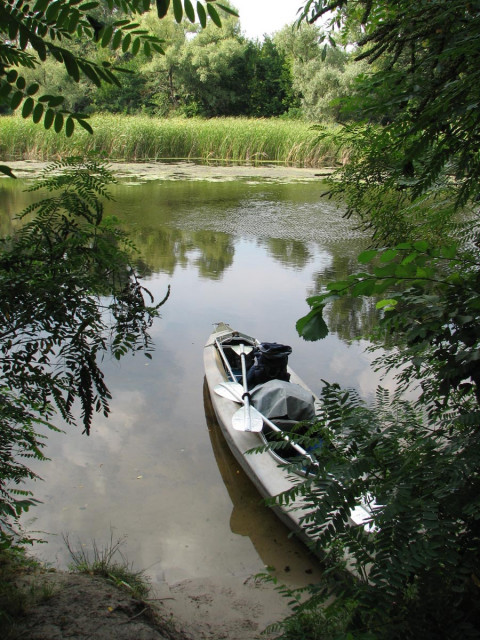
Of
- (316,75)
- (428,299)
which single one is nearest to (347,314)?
(428,299)

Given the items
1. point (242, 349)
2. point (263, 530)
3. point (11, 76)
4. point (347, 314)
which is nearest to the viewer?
point (11, 76)

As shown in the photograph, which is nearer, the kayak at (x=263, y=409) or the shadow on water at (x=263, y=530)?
the shadow on water at (x=263, y=530)

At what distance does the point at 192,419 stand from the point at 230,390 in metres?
0.60

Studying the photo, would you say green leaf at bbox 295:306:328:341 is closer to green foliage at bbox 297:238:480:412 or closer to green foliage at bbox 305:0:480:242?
green foliage at bbox 297:238:480:412

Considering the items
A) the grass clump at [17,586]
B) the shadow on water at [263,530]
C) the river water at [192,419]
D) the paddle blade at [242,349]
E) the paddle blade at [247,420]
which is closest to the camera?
the grass clump at [17,586]

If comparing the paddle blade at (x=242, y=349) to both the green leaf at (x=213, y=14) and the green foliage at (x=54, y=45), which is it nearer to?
the green foliage at (x=54, y=45)

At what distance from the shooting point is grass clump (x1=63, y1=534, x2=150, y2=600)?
3.29m

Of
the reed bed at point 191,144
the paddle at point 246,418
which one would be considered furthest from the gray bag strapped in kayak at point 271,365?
the reed bed at point 191,144

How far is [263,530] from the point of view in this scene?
4.23 m

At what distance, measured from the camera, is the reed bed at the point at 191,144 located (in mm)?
20016

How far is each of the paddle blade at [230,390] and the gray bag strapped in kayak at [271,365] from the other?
210 mm

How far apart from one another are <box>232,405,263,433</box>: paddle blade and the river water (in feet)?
1.49

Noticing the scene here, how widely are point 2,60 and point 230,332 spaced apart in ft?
17.5

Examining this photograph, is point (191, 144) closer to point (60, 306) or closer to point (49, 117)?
point (60, 306)
